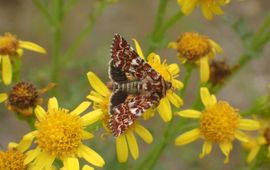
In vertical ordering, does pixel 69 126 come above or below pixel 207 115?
above

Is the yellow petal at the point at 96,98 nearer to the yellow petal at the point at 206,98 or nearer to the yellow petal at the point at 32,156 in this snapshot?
the yellow petal at the point at 32,156

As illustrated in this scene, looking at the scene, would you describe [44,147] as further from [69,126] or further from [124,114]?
[124,114]

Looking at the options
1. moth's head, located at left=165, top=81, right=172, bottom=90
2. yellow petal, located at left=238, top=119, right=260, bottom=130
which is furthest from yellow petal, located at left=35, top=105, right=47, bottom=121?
yellow petal, located at left=238, top=119, right=260, bottom=130

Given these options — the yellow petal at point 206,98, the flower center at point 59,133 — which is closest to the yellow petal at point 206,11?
the yellow petal at point 206,98

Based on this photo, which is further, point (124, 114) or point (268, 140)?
point (268, 140)

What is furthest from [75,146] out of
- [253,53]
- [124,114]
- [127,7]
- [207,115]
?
[127,7]

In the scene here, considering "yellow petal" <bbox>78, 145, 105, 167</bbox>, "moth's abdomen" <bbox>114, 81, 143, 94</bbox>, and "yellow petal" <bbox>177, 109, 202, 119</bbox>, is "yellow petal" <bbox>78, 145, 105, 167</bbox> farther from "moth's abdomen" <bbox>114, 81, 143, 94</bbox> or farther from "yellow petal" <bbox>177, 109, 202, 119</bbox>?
"yellow petal" <bbox>177, 109, 202, 119</bbox>
